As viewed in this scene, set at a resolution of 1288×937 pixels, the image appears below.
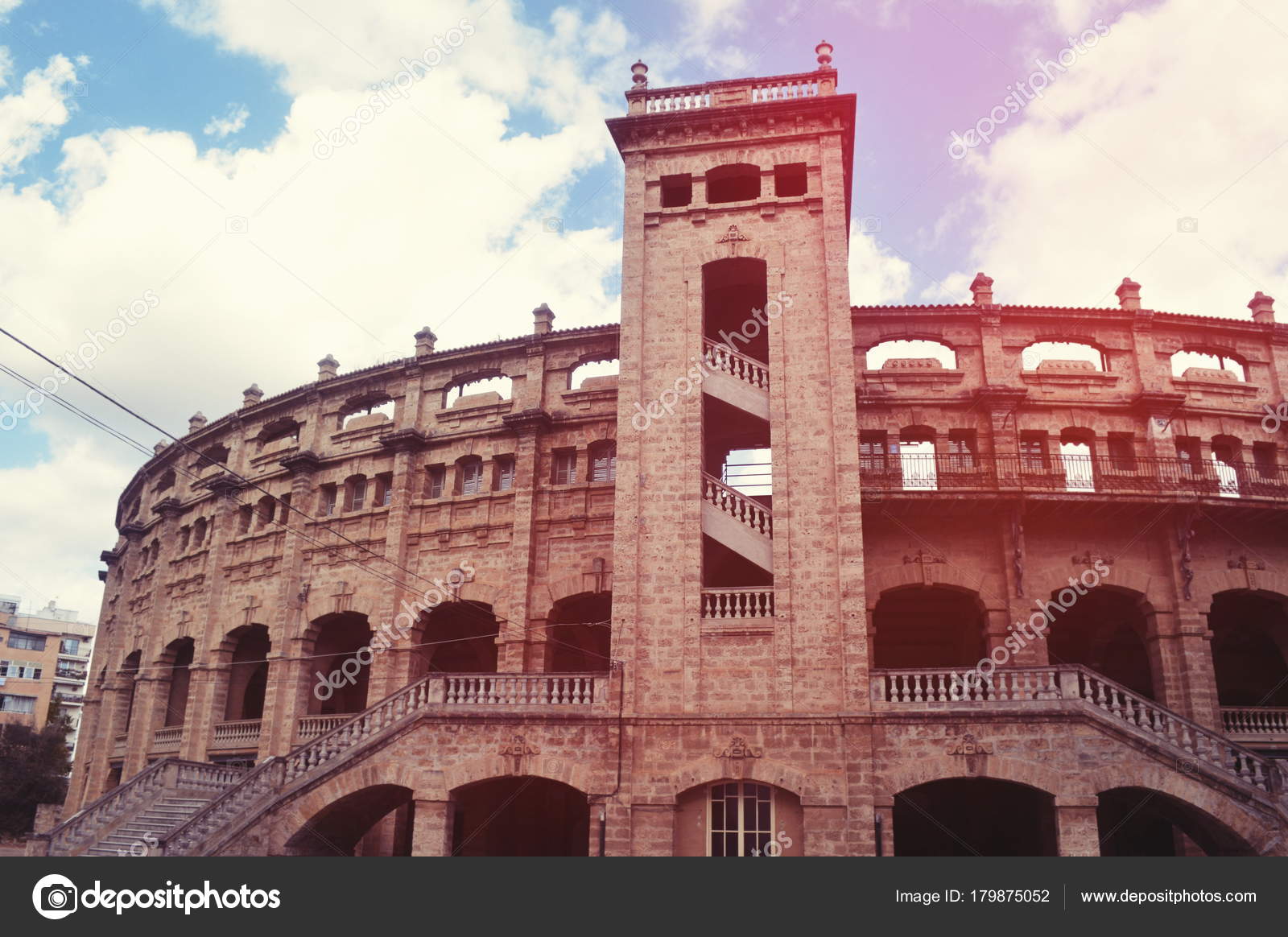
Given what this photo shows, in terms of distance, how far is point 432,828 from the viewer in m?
18.3

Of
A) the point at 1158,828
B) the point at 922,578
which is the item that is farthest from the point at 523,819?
the point at 1158,828

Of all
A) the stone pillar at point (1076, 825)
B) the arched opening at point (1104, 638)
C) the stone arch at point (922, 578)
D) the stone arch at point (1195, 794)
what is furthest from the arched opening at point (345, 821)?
the arched opening at point (1104, 638)

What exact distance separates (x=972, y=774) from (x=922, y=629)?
9079 mm

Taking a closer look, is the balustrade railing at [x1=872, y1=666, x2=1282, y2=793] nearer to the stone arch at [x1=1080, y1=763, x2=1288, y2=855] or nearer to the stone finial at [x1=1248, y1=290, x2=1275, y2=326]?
the stone arch at [x1=1080, y1=763, x2=1288, y2=855]

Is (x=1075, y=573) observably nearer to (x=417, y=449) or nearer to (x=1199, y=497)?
(x=1199, y=497)

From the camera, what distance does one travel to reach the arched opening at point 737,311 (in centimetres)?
2278

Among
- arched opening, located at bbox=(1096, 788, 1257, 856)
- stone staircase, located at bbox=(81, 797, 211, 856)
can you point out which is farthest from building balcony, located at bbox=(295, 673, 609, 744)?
arched opening, located at bbox=(1096, 788, 1257, 856)

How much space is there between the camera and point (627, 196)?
22.1m

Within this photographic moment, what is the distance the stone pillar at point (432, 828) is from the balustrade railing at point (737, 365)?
10699mm

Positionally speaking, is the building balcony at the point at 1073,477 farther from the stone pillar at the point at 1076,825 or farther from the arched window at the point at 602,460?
the stone pillar at the point at 1076,825

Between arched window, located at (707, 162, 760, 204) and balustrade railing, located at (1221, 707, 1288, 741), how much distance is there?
1687 centimetres
